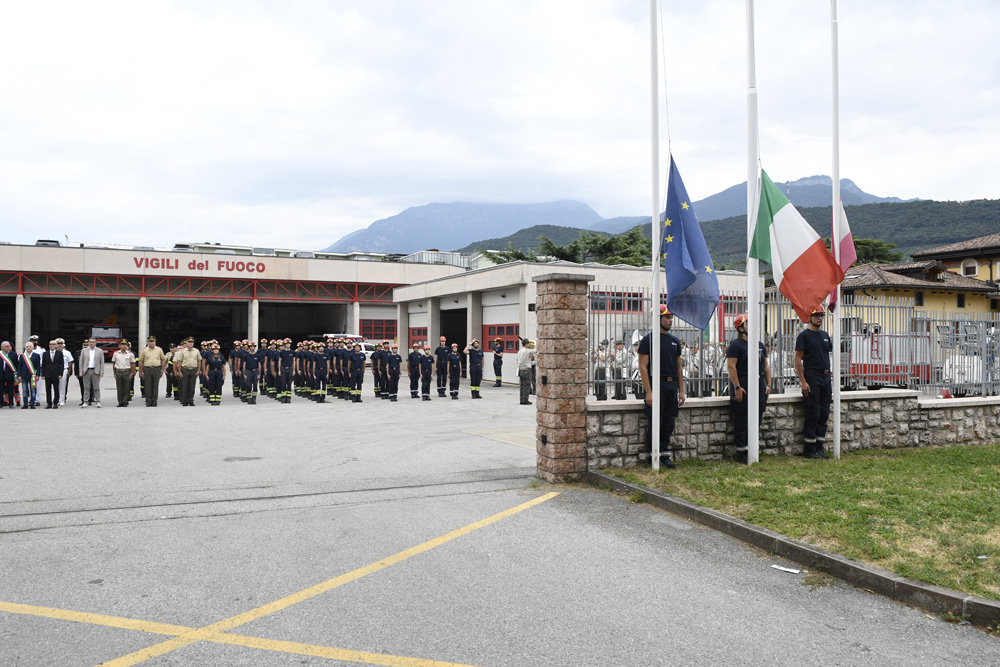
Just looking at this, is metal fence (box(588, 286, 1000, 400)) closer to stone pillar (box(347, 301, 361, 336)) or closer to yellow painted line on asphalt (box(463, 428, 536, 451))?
yellow painted line on asphalt (box(463, 428, 536, 451))

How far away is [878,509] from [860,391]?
472 centimetres

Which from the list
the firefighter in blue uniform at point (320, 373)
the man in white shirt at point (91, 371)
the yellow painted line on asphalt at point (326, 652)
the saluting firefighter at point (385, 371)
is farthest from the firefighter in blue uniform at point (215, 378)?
the yellow painted line on asphalt at point (326, 652)

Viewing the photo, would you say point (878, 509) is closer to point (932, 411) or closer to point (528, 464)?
point (528, 464)

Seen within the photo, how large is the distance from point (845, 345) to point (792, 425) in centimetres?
203

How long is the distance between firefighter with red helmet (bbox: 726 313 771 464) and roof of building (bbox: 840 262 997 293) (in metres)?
28.1

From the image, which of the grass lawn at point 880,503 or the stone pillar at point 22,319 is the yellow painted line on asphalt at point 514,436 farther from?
the stone pillar at point 22,319

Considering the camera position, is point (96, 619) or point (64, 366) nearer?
point (96, 619)

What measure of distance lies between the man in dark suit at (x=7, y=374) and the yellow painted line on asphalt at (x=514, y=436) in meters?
12.4

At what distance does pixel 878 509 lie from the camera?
6562 millimetres

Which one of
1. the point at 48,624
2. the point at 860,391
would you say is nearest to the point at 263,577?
the point at 48,624

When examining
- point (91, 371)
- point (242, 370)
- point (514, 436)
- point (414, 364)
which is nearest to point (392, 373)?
point (414, 364)

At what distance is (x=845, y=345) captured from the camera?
11.0 metres

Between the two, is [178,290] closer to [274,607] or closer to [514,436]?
[514,436]

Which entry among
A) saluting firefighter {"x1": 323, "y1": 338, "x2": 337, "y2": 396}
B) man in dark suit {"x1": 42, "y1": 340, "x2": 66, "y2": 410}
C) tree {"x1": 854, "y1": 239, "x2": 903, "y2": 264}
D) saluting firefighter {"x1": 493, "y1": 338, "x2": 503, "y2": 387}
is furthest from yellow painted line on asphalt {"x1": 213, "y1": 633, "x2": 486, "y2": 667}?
tree {"x1": 854, "y1": 239, "x2": 903, "y2": 264}
